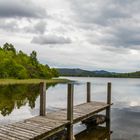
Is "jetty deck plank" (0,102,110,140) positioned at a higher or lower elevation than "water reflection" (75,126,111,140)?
higher

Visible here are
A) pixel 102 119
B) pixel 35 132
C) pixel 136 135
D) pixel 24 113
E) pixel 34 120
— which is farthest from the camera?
pixel 24 113

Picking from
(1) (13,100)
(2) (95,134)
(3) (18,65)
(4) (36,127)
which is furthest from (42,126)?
(3) (18,65)

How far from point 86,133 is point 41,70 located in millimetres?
118964

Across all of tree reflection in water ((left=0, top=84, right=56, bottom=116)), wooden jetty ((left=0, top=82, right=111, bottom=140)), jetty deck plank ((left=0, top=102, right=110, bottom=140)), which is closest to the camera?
jetty deck plank ((left=0, top=102, right=110, bottom=140))

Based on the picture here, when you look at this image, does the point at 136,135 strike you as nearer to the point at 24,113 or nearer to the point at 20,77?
the point at 24,113

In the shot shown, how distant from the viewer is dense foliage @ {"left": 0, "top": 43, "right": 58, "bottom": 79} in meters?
101

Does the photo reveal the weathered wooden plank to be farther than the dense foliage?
No

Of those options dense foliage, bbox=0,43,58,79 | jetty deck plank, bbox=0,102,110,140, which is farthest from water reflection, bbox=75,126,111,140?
dense foliage, bbox=0,43,58,79

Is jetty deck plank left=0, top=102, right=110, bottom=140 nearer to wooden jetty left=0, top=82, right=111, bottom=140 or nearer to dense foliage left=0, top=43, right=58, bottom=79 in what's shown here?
wooden jetty left=0, top=82, right=111, bottom=140

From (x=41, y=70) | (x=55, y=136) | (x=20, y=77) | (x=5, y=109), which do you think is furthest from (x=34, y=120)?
(x=41, y=70)

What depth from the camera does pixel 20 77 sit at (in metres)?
104

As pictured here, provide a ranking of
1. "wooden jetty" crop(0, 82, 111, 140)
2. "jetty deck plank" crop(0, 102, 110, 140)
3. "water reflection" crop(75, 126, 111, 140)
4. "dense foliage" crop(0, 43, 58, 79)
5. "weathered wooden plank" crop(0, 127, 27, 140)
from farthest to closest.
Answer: "dense foliage" crop(0, 43, 58, 79) < "water reflection" crop(75, 126, 111, 140) < "wooden jetty" crop(0, 82, 111, 140) < "jetty deck plank" crop(0, 102, 110, 140) < "weathered wooden plank" crop(0, 127, 27, 140)

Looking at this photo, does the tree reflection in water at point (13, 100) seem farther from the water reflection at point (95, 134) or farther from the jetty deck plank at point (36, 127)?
the jetty deck plank at point (36, 127)

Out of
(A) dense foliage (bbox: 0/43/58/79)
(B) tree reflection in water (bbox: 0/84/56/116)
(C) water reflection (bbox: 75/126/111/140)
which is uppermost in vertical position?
(A) dense foliage (bbox: 0/43/58/79)
